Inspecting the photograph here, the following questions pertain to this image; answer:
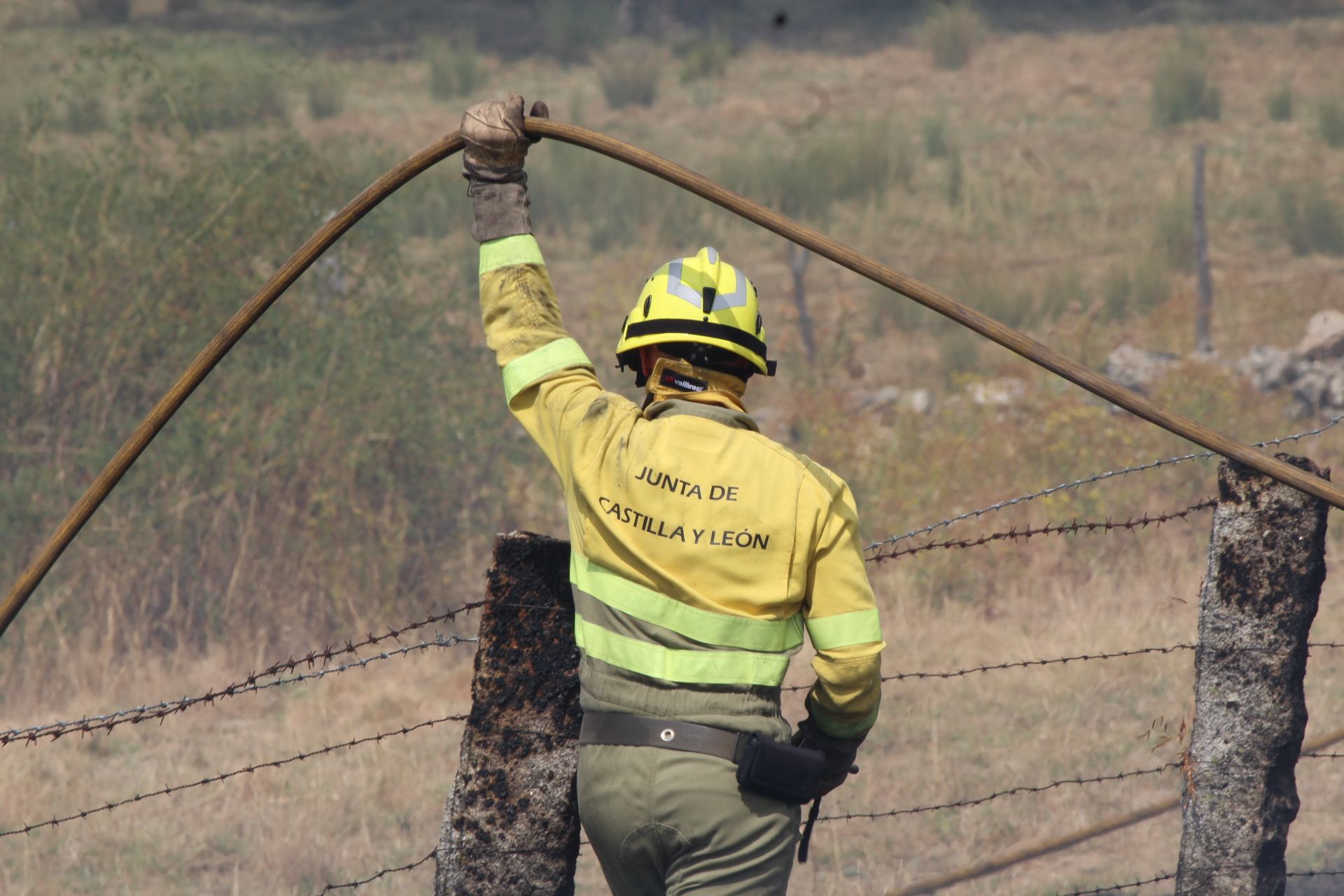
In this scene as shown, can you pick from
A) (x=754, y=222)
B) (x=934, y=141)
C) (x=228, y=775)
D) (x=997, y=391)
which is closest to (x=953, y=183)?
(x=934, y=141)

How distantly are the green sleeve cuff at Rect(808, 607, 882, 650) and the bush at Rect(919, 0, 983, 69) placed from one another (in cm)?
2430

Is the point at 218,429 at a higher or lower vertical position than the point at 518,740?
higher

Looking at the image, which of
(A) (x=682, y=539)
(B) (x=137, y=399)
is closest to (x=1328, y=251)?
(B) (x=137, y=399)

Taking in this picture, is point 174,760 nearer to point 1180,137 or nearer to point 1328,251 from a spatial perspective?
point 1328,251

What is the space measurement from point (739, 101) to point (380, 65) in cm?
674

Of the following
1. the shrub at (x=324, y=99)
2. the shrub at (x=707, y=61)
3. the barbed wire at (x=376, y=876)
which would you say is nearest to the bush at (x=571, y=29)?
the shrub at (x=707, y=61)

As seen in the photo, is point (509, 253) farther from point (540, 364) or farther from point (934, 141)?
point (934, 141)

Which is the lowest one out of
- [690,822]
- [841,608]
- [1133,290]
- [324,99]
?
[690,822]

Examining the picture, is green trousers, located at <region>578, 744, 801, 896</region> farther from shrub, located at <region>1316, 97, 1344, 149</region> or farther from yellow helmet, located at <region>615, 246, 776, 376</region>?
shrub, located at <region>1316, 97, 1344, 149</region>

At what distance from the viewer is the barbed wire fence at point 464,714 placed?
12.3ft

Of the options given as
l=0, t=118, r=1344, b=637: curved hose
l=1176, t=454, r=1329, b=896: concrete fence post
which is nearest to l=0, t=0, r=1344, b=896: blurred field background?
l=1176, t=454, r=1329, b=896: concrete fence post

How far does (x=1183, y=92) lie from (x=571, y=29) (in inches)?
458

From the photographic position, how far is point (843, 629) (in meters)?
2.78

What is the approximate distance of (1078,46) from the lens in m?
25.9
